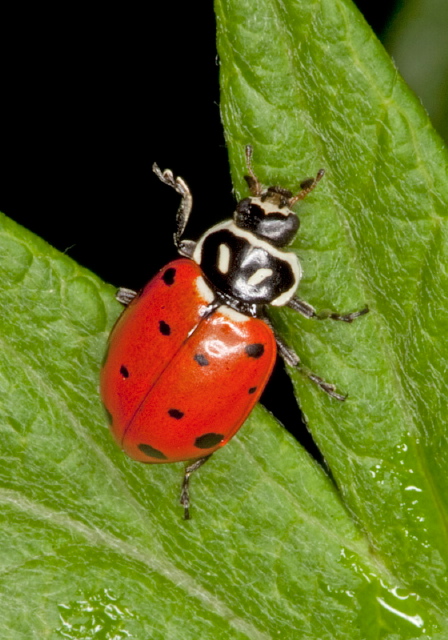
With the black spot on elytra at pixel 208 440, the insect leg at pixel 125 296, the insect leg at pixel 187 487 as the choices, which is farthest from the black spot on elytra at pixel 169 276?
the insect leg at pixel 187 487

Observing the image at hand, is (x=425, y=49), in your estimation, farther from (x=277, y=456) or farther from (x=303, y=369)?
(x=277, y=456)

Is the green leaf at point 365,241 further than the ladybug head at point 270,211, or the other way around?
the ladybug head at point 270,211

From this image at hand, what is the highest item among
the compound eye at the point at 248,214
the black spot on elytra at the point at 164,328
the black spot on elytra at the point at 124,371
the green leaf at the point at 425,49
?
the green leaf at the point at 425,49

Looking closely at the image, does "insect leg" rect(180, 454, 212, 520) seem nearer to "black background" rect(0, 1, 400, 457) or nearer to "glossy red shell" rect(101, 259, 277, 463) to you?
"glossy red shell" rect(101, 259, 277, 463)

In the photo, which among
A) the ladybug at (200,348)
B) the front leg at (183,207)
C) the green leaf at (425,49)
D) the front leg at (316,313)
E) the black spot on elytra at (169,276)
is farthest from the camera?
the green leaf at (425,49)

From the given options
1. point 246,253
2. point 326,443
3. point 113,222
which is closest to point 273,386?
point 246,253

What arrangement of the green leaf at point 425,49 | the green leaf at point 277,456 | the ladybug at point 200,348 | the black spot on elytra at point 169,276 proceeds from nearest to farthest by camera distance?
1. the green leaf at point 277,456
2. the ladybug at point 200,348
3. the black spot on elytra at point 169,276
4. the green leaf at point 425,49

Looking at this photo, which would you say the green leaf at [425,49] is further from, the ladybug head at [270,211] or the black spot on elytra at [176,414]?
the black spot on elytra at [176,414]

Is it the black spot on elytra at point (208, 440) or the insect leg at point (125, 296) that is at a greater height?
the insect leg at point (125, 296)

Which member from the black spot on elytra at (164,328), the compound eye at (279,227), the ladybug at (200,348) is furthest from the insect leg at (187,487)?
the compound eye at (279,227)
